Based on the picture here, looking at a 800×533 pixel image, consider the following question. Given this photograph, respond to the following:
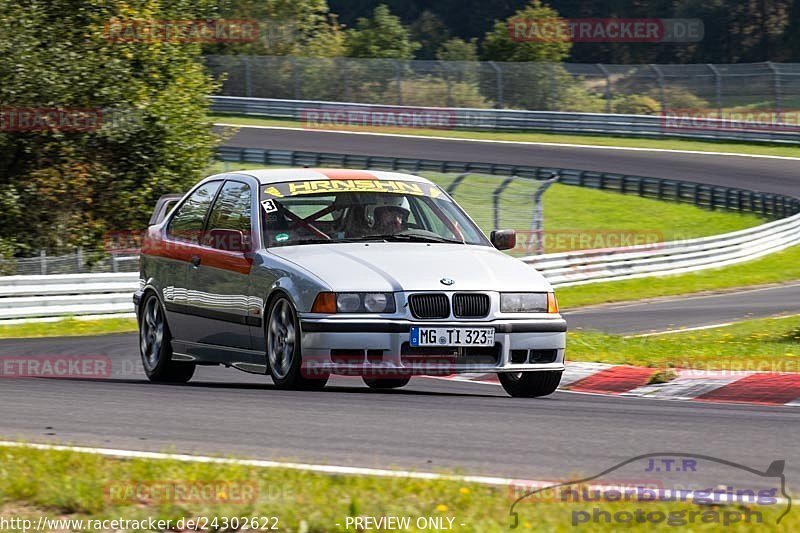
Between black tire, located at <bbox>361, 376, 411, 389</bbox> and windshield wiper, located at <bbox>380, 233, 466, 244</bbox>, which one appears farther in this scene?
black tire, located at <bbox>361, 376, 411, 389</bbox>

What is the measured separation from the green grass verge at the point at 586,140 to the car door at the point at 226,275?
37268mm

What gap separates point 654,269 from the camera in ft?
91.8

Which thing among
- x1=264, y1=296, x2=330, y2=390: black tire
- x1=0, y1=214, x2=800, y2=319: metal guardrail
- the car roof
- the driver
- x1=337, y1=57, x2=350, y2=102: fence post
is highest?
the car roof

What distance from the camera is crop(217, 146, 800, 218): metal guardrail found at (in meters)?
35.9

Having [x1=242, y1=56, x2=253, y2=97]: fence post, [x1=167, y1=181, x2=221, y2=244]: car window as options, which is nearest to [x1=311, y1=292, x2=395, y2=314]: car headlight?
[x1=167, y1=181, x2=221, y2=244]: car window

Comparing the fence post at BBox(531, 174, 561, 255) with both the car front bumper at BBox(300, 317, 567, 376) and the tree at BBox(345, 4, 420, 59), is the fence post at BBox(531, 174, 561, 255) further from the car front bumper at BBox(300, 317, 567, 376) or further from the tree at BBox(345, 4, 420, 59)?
the tree at BBox(345, 4, 420, 59)

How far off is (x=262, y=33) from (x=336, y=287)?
199 ft

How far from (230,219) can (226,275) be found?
51cm

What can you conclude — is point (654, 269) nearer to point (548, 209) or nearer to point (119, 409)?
point (548, 209)

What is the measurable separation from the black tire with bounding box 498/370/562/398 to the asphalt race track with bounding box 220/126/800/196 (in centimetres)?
3077

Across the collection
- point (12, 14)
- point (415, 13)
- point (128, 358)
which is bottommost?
point (415, 13)

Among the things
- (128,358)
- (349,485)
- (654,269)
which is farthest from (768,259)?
(349,485)

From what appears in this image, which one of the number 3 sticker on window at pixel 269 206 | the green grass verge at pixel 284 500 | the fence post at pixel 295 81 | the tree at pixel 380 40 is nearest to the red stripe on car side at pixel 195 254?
the number 3 sticker on window at pixel 269 206

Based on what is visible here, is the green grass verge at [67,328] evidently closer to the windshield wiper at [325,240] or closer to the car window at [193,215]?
the car window at [193,215]
